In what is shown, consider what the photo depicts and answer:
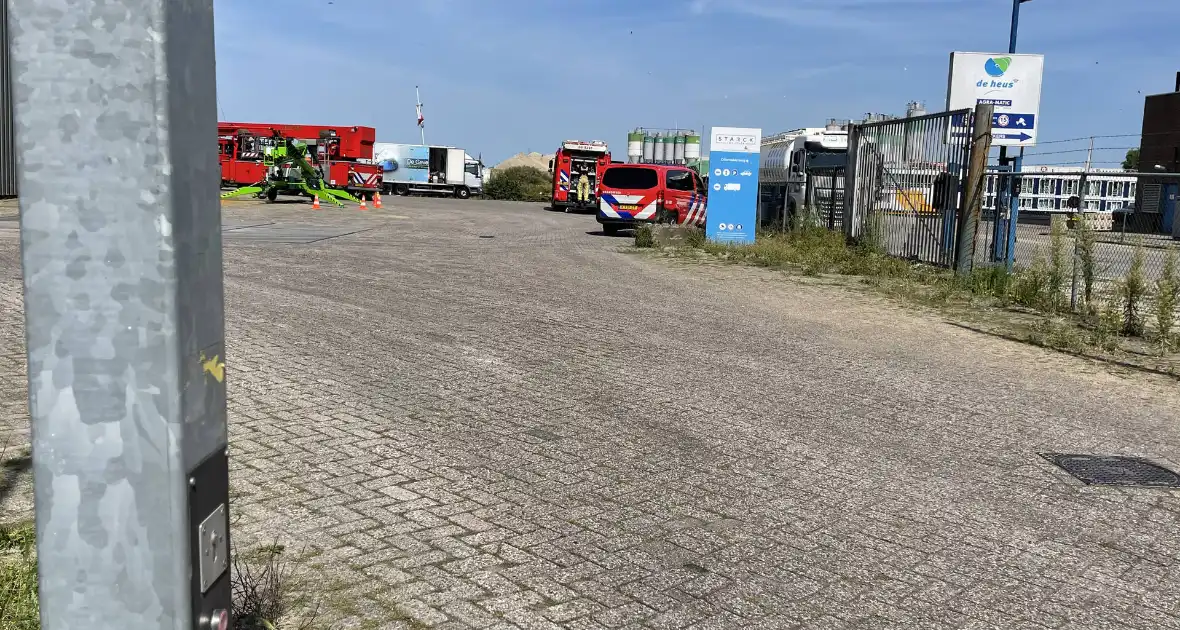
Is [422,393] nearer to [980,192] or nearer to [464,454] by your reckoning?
[464,454]

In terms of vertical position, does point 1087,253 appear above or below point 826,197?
below

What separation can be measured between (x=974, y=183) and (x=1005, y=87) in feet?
12.7

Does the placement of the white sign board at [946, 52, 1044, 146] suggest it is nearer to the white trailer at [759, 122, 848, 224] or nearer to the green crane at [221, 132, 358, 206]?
the white trailer at [759, 122, 848, 224]

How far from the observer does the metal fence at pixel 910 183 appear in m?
16.3

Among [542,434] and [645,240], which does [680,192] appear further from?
[542,434]

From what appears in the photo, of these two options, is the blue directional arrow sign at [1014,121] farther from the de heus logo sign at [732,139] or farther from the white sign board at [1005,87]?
the de heus logo sign at [732,139]

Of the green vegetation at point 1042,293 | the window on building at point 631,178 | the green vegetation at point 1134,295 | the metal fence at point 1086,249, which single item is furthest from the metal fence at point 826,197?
the green vegetation at point 1134,295

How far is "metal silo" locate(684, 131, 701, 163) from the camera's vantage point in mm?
56125

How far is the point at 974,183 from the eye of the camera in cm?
1547

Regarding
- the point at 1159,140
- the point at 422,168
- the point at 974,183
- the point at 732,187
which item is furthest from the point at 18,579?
the point at 422,168

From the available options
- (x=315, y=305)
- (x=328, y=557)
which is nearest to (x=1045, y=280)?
(x=315, y=305)

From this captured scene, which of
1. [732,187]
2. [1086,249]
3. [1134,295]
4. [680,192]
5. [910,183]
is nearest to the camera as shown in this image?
[1134,295]

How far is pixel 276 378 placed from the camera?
721cm

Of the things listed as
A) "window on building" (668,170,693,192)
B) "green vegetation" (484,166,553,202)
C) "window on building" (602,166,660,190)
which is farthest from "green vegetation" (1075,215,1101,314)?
"green vegetation" (484,166,553,202)
